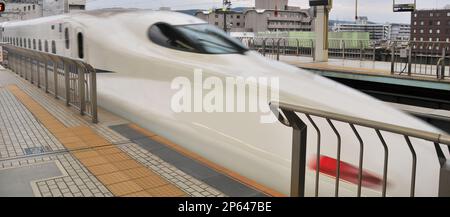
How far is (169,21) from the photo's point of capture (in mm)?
7262

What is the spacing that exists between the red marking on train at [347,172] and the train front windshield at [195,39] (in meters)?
2.66

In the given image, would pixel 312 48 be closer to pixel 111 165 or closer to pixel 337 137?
pixel 111 165

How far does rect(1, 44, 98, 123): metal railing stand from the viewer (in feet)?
22.9

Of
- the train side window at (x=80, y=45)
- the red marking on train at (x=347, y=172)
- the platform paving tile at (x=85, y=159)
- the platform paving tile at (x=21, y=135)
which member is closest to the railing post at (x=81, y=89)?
the platform paving tile at (x=85, y=159)

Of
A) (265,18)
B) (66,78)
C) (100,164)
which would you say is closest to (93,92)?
(66,78)

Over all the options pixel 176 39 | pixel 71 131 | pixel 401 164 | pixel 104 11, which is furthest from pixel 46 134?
pixel 401 164

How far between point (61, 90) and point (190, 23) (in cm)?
351

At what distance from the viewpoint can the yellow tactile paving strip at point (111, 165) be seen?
4082mm

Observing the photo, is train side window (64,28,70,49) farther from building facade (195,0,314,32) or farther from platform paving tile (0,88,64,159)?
building facade (195,0,314,32)

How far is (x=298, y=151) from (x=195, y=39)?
13.0ft

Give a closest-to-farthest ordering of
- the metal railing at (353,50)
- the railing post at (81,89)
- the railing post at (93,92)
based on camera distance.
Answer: the railing post at (93,92)
the railing post at (81,89)
the metal railing at (353,50)

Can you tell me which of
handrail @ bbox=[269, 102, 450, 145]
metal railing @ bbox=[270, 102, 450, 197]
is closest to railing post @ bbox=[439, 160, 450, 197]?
metal railing @ bbox=[270, 102, 450, 197]

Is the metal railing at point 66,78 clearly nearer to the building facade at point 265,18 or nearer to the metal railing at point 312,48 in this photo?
the metal railing at point 312,48
